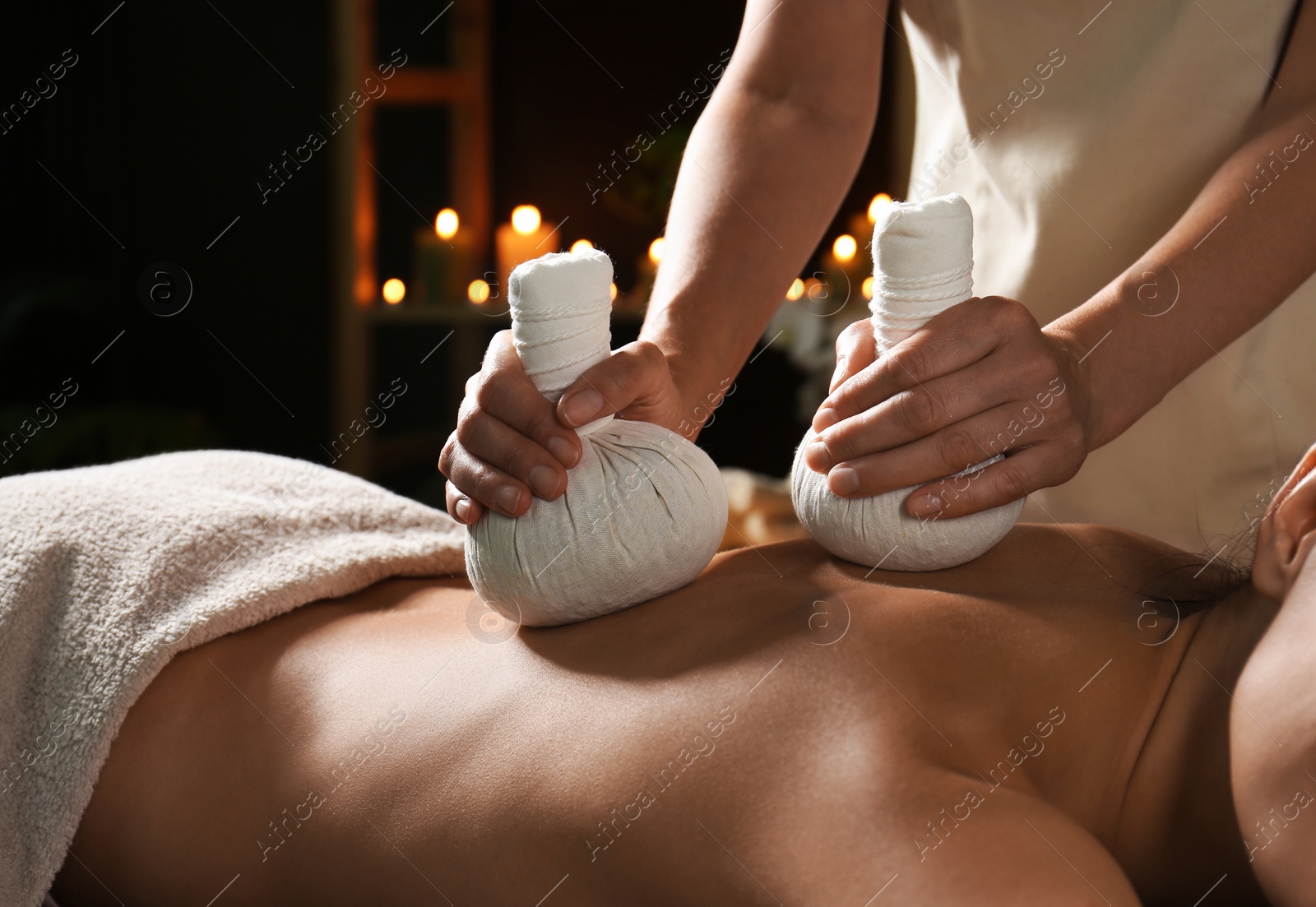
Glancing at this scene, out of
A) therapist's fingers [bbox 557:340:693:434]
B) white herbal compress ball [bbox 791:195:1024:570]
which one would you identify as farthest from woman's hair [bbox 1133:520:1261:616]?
therapist's fingers [bbox 557:340:693:434]

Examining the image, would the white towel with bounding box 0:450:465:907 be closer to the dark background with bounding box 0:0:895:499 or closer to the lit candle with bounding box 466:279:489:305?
the lit candle with bounding box 466:279:489:305

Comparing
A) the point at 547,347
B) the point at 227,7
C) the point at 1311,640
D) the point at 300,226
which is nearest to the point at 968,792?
the point at 1311,640

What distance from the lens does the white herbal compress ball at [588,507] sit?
777mm

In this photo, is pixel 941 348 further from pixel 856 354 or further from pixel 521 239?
pixel 521 239

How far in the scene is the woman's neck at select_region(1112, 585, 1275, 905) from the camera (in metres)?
0.72

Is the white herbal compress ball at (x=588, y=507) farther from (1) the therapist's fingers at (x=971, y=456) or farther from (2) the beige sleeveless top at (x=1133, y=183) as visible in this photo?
(2) the beige sleeveless top at (x=1133, y=183)

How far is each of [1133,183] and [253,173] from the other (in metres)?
3.35

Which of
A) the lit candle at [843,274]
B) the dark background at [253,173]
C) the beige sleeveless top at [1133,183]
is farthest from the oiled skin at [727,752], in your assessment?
the dark background at [253,173]

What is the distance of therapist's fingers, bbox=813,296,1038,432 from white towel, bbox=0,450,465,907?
1.66 ft

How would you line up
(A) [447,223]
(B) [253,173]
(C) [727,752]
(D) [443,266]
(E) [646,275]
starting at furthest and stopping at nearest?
1. (B) [253,173]
2. (D) [443,266]
3. (E) [646,275]
4. (A) [447,223]
5. (C) [727,752]

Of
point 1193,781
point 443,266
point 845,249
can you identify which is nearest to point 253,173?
point 443,266


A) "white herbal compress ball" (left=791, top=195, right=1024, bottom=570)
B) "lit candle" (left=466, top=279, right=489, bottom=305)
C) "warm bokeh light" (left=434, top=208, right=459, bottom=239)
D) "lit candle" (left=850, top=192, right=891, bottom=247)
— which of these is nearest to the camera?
"white herbal compress ball" (left=791, top=195, right=1024, bottom=570)

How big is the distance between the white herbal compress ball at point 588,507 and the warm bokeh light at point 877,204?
2.34 m

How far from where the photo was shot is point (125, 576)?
0.92 m
